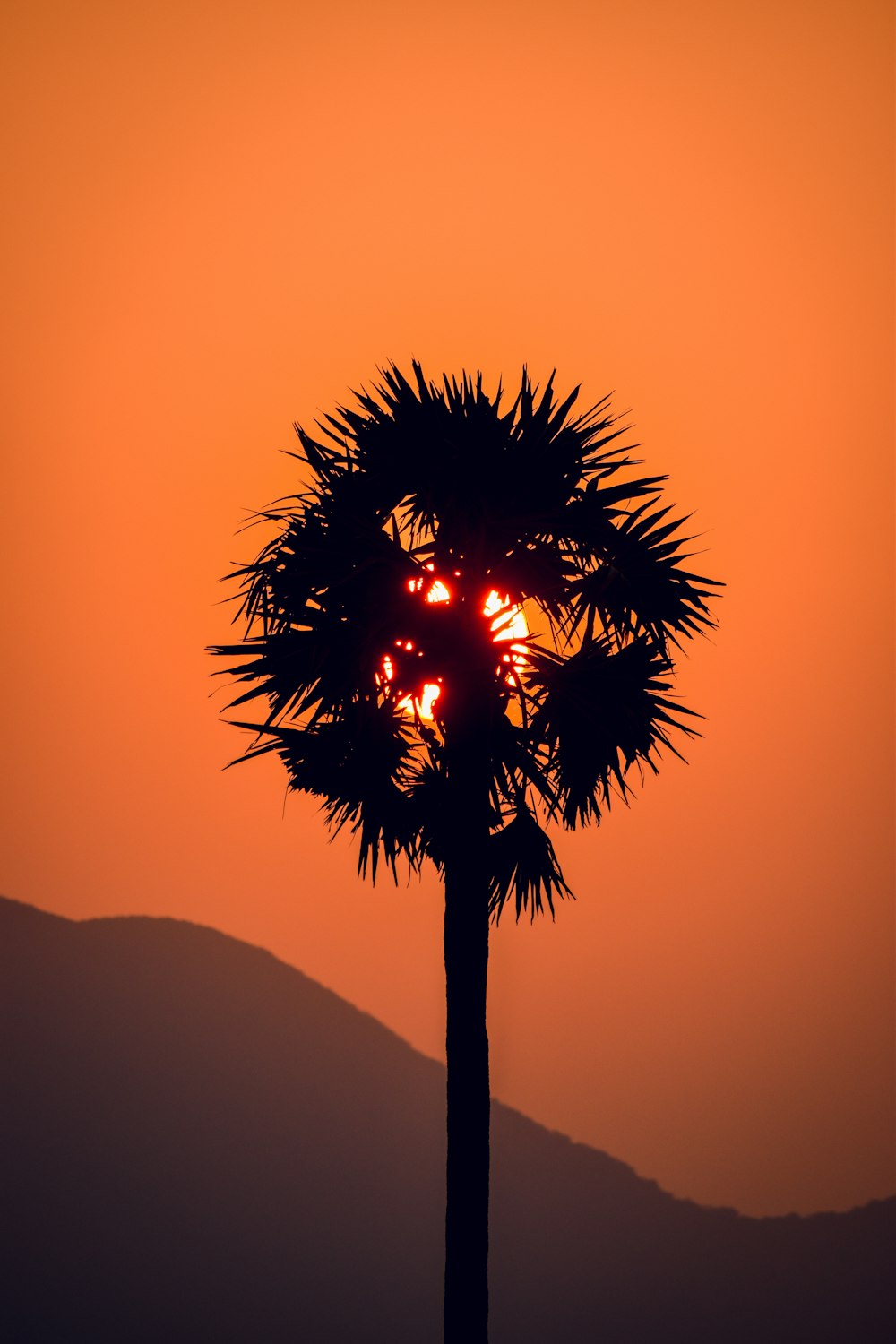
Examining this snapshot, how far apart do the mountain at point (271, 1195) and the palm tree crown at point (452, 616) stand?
5.59 meters

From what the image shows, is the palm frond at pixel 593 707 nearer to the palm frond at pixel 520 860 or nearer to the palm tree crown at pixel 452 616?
the palm tree crown at pixel 452 616

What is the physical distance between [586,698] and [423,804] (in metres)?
1.41

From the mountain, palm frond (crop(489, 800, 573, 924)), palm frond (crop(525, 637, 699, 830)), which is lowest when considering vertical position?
the mountain

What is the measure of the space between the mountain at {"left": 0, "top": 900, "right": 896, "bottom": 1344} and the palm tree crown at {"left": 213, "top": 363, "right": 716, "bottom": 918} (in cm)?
559

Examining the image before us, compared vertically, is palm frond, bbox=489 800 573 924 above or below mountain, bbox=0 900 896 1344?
above

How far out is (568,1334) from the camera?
12.3 meters

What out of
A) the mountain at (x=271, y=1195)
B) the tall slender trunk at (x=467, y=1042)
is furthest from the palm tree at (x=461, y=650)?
the mountain at (x=271, y=1195)

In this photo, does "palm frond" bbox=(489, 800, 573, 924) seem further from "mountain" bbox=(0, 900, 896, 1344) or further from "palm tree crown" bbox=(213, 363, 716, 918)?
"mountain" bbox=(0, 900, 896, 1344)

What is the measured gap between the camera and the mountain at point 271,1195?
11.6 metres

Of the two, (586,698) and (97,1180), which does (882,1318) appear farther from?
(586,698)

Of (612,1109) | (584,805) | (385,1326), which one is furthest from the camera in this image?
(385,1326)

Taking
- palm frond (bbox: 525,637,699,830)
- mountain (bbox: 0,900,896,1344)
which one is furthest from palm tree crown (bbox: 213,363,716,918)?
mountain (bbox: 0,900,896,1344)

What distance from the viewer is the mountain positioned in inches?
455

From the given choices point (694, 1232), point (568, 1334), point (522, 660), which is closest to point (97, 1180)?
point (568, 1334)
